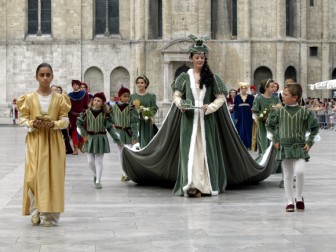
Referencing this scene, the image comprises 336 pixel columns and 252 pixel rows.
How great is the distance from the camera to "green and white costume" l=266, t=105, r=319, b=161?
1248cm

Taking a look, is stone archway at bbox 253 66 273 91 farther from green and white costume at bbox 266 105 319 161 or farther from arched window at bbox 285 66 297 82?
green and white costume at bbox 266 105 319 161

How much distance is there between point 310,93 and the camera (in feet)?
179

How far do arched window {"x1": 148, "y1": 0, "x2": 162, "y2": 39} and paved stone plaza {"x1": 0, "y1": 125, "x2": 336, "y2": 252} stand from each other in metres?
36.5

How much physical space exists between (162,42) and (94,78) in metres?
4.72

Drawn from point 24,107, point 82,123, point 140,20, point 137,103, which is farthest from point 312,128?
point 140,20

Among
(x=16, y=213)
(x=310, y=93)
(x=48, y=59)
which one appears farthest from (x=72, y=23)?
(x=16, y=213)

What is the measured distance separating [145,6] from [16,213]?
1610 inches

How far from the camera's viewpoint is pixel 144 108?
58.9 feet

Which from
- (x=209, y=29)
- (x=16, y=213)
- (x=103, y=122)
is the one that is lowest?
(x=16, y=213)

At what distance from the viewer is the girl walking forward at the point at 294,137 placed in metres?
12.5

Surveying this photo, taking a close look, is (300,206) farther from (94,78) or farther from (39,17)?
(39,17)

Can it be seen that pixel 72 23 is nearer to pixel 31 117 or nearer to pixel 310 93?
pixel 310 93

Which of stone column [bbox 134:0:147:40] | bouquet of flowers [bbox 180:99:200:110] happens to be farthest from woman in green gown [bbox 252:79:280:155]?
stone column [bbox 134:0:147:40]

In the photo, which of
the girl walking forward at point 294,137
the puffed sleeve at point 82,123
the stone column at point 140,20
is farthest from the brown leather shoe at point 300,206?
the stone column at point 140,20
